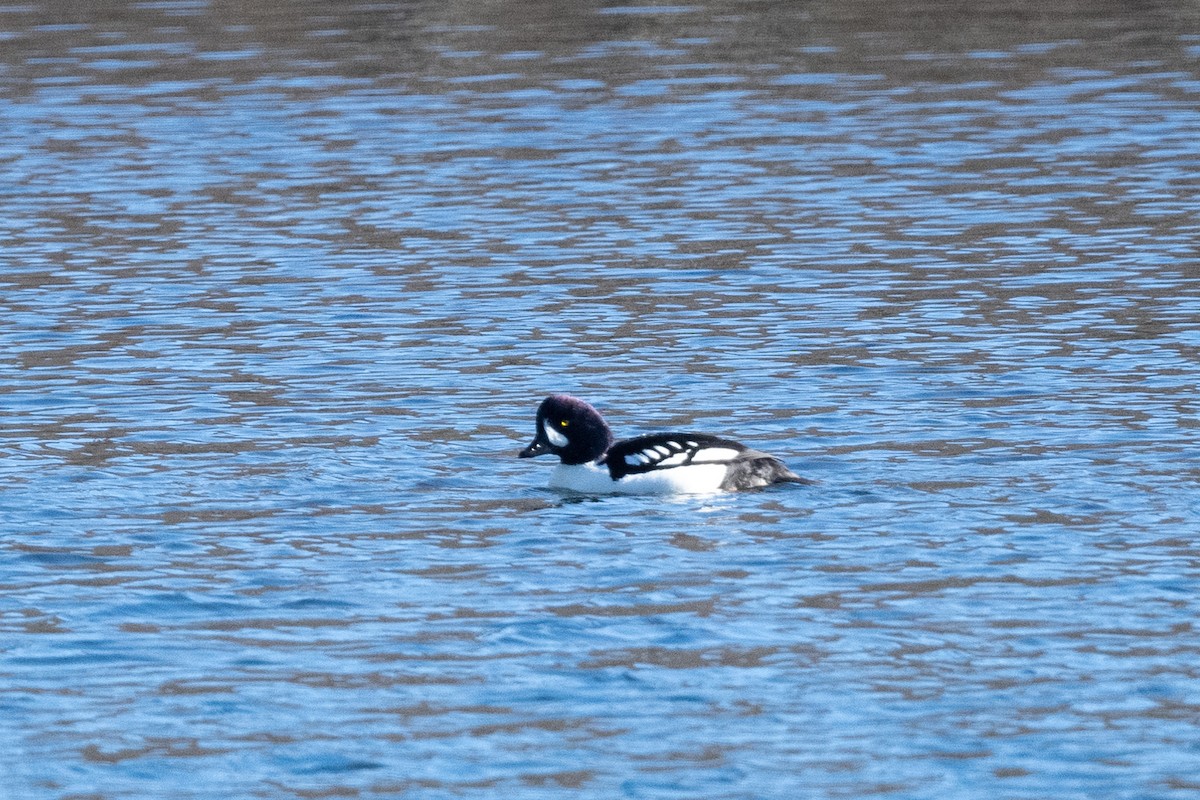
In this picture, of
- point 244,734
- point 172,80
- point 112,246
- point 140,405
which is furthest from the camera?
point 172,80

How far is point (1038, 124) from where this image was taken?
30078 millimetres

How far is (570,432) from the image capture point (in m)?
14.5

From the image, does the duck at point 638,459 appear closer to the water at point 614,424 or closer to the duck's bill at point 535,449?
the duck's bill at point 535,449

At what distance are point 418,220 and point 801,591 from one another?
1437cm

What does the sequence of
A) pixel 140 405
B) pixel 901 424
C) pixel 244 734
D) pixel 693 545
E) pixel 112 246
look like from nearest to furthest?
pixel 244 734, pixel 693 545, pixel 901 424, pixel 140 405, pixel 112 246

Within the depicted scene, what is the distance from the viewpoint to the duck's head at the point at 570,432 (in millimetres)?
14492

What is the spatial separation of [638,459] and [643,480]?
19cm

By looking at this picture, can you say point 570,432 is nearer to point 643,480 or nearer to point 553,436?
point 553,436

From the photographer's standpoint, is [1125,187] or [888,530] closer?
[888,530]

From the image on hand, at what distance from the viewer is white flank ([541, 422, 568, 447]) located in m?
14.5

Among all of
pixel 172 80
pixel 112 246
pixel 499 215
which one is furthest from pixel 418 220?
pixel 172 80

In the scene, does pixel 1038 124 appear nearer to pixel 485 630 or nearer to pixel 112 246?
pixel 112 246

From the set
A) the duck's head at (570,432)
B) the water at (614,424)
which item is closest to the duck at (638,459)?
the duck's head at (570,432)

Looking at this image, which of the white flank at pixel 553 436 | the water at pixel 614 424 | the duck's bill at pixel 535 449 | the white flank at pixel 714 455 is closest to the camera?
the water at pixel 614 424
